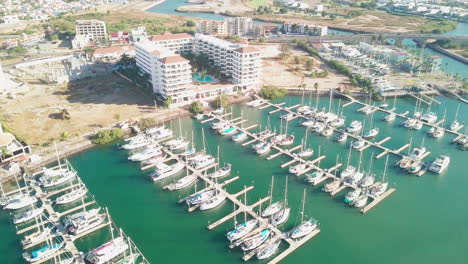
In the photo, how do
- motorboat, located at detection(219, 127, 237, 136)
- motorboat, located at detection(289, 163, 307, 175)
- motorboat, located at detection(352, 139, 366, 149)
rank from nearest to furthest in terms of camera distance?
motorboat, located at detection(289, 163, 307, 175)
motorboat, located at detection(352, 139, 366, 149)
motorboat, located at detection(219, 127, 237, 136)

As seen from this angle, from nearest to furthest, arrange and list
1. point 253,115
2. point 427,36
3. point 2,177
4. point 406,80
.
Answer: point 2,177 < point 253,115 < point 406,80 < point 427,36

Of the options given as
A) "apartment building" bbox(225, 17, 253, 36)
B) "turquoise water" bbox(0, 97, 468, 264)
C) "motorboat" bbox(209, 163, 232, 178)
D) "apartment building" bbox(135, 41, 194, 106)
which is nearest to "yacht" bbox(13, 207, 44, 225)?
"turquoise water" bbox(0, 97, 468, 264)

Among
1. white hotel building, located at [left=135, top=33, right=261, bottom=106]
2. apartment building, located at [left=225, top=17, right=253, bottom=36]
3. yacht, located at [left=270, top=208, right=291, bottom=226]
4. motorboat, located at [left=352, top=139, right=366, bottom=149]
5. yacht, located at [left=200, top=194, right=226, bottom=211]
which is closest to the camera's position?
yacht, located at [left=270, top=208, right=291, bottom=226]

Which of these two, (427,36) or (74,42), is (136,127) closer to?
(74,42)

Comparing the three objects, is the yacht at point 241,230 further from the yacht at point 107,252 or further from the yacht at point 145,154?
the yacht at point 145,154

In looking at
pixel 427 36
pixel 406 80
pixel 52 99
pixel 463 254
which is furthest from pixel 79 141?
pixel 427 36

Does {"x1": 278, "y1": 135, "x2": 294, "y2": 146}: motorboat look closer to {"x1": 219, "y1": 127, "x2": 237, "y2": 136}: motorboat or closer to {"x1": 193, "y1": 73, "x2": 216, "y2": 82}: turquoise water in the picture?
{"x1": 219, "y1": 127, "x2": 237, "y2": 136}: motorboat

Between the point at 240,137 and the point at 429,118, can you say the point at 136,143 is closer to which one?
the point at 240,137

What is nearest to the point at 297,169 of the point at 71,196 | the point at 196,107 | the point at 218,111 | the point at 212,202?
the point at 212,202
